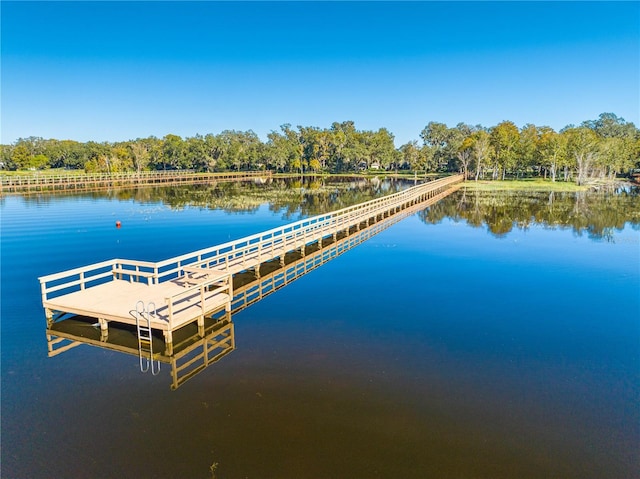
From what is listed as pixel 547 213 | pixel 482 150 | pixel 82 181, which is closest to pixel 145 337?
pixel 547 213

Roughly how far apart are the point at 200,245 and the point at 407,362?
17.4 meters

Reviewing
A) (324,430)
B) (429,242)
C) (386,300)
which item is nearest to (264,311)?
(386,300)

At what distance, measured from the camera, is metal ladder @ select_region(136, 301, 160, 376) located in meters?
10.6

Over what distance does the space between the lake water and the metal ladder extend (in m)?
0.34

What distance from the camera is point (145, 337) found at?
11555 mm

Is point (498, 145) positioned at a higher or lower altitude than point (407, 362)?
higher

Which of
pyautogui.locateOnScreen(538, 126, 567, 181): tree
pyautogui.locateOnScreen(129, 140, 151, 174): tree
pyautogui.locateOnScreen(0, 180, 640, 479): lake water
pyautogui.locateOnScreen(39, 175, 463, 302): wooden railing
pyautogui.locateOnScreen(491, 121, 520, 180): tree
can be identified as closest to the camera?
pyautogui.locateOnScreen(0, 180, 640, 479): lake water

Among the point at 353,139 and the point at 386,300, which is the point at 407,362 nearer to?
the point at 386,300

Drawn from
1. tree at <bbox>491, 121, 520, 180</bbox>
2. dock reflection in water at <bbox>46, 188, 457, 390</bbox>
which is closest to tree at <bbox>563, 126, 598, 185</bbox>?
tree at <bbox>491, 121, 520, 180</bbox>

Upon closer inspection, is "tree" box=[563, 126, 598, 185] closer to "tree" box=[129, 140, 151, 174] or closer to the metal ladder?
the metal ladder

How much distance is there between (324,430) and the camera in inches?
319

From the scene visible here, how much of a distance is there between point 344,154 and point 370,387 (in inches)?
4822

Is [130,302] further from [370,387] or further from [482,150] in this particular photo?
[482,150]

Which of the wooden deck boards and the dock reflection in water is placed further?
the wooden deck boards
